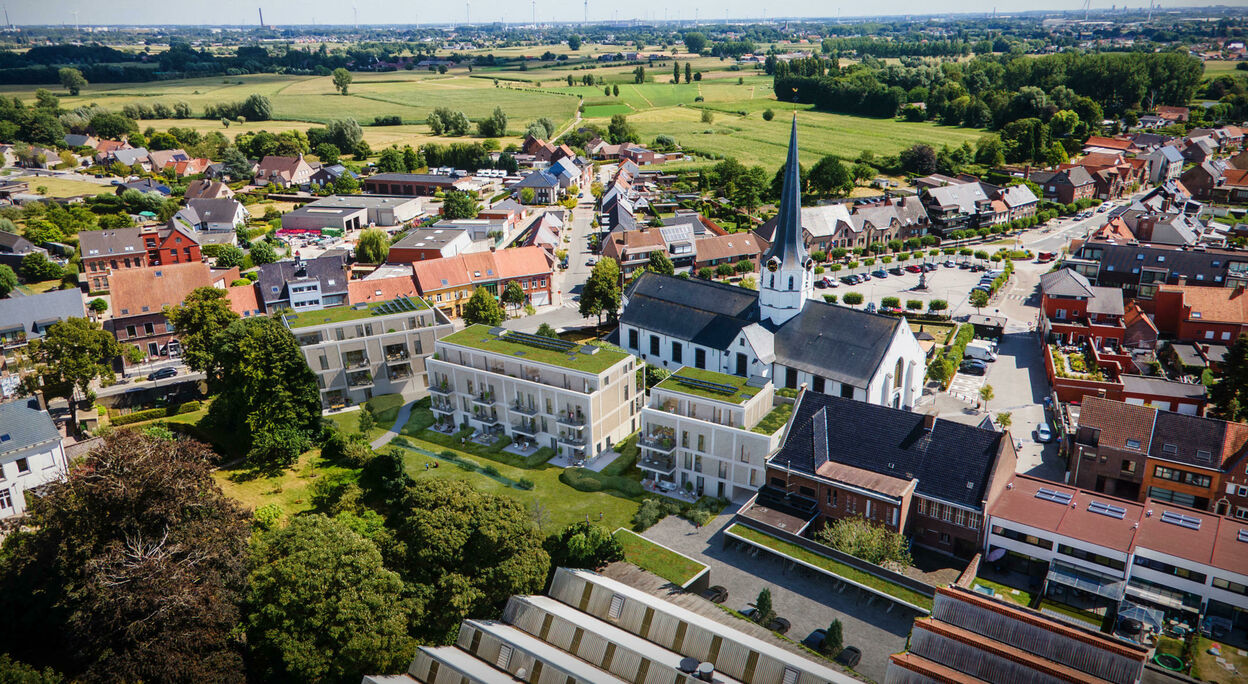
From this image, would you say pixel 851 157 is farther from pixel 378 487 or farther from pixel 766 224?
pixel 378 487

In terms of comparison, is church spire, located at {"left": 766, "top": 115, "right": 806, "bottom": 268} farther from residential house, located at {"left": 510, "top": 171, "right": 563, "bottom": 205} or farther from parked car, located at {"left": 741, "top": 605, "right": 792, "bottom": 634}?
residential house, located at {"left": 510, "top": 171, "right": 563, "bottom": 205}

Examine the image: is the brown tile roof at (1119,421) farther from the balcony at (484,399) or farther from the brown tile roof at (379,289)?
the brown tile roof at (379,289)

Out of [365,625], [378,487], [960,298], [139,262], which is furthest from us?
[139,262]

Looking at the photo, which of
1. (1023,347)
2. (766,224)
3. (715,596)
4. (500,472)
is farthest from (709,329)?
(766,224)

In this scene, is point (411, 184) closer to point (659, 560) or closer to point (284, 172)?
point (284, 172)

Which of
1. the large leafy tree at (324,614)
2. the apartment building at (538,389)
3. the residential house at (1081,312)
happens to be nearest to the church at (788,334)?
the apartment building at (538,389)

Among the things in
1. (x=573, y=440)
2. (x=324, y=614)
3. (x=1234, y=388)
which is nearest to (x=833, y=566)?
(x=573, y=440)
